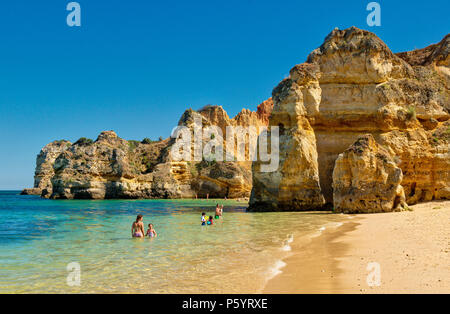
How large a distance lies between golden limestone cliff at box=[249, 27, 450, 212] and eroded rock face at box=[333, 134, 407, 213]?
8.86ft

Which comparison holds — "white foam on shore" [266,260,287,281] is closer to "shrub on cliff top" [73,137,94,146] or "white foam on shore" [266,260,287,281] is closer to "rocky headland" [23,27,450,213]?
"rocky headland" [23,27,450,213]

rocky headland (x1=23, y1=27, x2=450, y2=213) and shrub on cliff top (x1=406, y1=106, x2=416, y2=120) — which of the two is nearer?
rocky headland (x1=23, y1=27, x2=450, y2=213)

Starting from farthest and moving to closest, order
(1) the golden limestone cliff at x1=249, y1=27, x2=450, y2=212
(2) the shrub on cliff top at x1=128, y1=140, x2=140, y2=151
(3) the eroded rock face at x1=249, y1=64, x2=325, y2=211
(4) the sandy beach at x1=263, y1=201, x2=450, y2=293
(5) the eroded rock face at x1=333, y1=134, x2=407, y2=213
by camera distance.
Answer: (2) the shrub on cliff top at x1=128, y1=140, x2=140, y2=151 < (3) the eroded rock face at x1=249, y1=64, x2=325, y2=211 < (1) the golden limestone cliff at x1=249, y1=27, x2=450, y2=212 < (5) the eroded rock face at x1=333, y1=134, x2=407, y2=213 < (4) the sandy beach at x1=263, y1=201, x2=450, y2=293

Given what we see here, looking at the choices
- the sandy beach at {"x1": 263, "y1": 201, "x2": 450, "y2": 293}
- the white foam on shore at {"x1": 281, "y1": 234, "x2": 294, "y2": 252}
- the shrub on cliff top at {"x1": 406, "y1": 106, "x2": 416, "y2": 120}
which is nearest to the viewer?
the sandy beach at {"x1": 263, "y1": 201, "x2": 450, "y2": 293}

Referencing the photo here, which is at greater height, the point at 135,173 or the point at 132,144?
the point at 132,144

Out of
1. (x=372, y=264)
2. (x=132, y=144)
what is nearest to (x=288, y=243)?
(x=372, y=264)

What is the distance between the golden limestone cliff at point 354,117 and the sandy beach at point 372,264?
12887 millimetres

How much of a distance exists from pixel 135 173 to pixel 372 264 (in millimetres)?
58209

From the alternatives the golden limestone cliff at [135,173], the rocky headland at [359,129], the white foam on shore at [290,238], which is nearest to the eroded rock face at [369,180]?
the rocky headland at [359,129]

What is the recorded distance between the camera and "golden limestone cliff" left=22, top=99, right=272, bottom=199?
58.4 meters

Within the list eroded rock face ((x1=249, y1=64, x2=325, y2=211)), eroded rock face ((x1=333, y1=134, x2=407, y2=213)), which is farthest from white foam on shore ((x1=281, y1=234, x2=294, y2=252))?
eroded rock face ((x1=249, y1=64, x2=325, y2=211))

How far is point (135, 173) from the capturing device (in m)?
62.8

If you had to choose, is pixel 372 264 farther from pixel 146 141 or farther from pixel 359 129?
pixel 146 141
